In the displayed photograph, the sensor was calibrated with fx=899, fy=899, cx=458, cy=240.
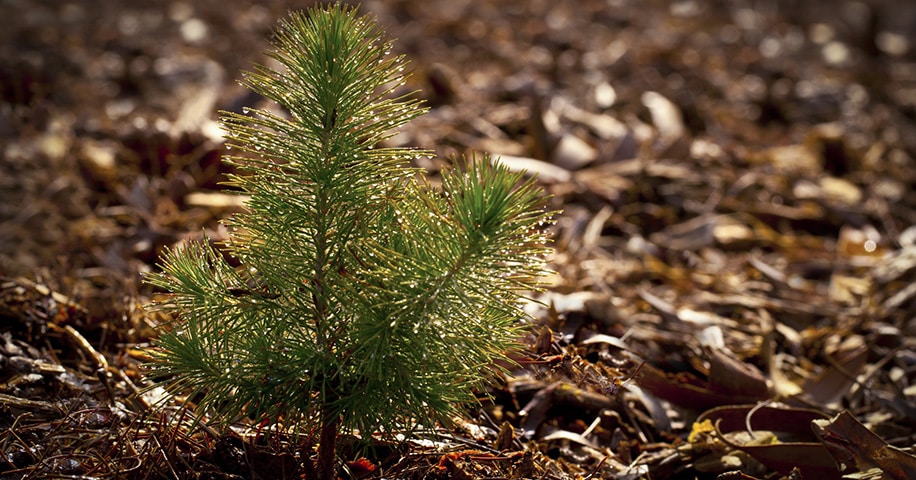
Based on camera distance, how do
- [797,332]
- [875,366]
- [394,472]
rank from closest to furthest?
[394,472]
[875,366]
[797,332]

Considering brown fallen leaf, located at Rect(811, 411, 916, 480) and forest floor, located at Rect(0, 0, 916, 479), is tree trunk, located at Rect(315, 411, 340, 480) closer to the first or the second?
forest floor, located at Rect(0, 0, 916, 479)

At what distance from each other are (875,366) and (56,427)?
170 cm

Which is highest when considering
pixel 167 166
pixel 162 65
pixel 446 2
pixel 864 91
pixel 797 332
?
pixel 446 2

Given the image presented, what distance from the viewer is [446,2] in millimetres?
5238

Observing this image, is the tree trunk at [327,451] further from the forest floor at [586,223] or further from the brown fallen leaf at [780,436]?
the brown fallen leaf at [780,436]

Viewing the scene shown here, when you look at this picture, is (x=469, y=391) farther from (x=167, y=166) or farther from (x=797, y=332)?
(x=167, y=166)

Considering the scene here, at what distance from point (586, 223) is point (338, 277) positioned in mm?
1577

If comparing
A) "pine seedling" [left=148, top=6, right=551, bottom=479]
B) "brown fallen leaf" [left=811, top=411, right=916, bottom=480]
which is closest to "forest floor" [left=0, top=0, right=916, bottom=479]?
"brown fallen leaf" [left=811, top=411, right=916, bottom=480]

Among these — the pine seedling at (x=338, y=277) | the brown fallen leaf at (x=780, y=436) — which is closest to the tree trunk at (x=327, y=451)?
the pine seedling at (x=338, y=277)

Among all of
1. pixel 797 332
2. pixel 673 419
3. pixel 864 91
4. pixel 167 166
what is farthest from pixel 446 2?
pixel 673 419

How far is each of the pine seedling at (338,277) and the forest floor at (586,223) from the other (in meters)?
0.15

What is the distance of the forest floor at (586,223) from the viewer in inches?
60.1

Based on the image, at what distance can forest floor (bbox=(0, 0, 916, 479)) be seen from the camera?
1.53 m

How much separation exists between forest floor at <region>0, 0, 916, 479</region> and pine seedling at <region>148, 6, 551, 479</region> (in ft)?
0.49
